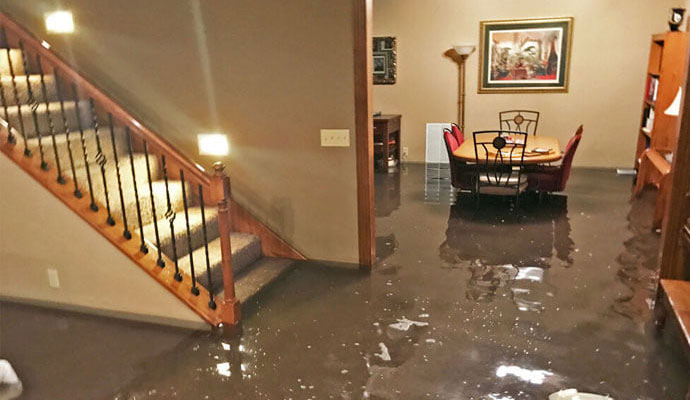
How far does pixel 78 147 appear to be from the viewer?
3.87 m

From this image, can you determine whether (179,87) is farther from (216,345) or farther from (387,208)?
(387,208)

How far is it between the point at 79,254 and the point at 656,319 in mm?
3532

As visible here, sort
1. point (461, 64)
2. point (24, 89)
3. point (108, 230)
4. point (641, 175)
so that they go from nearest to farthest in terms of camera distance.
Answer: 1. point (108, 230)
2. point (24, 89)
3. point (641, 175)
4. point (461, 64)

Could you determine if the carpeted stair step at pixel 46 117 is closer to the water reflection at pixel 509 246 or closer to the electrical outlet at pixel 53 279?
the electrical outlet at pixel 53 279

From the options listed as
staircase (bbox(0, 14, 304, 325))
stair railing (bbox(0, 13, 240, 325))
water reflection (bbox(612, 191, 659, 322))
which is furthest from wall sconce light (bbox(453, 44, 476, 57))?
stair railing (bbox(0, 13, 240, 325))

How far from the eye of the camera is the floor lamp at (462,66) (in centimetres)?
738

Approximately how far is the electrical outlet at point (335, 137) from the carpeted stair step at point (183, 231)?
104 centimetres

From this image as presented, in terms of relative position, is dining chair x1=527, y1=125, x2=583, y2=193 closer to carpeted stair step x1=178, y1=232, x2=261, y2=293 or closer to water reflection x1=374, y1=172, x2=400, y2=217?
water reflection x1=374, y1=172, x2=400, y2=217

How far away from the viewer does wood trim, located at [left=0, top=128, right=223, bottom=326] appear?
10.5ft

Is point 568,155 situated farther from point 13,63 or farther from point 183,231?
point 13,63

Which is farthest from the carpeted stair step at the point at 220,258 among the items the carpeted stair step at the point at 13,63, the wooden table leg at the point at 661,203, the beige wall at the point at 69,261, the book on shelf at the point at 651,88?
the book on shelf at the point at 651,88

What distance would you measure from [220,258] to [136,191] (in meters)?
0.74

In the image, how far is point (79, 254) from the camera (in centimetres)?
333

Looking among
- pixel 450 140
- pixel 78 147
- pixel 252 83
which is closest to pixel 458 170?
pixel 450 140
